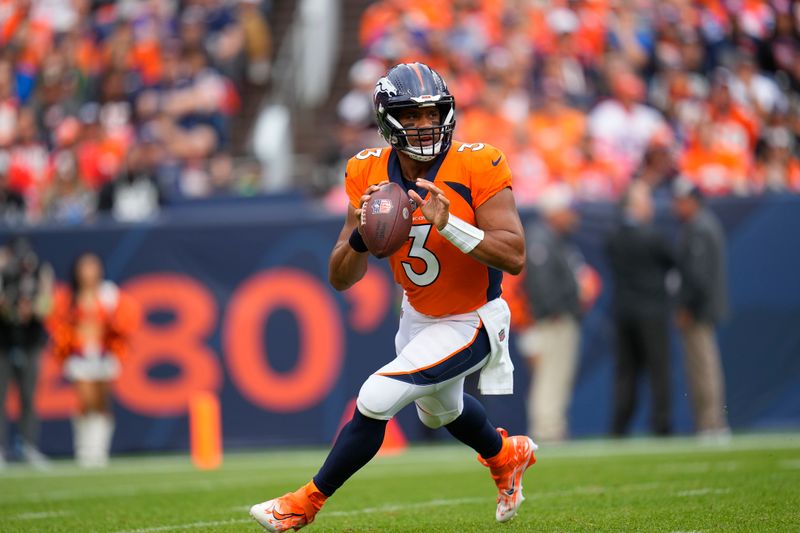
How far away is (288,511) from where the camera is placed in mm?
5266

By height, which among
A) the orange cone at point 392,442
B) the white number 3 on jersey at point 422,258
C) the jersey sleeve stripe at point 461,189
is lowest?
the orange cone at point 392,442

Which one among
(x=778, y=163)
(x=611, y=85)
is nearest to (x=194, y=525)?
(x=778, y=163)

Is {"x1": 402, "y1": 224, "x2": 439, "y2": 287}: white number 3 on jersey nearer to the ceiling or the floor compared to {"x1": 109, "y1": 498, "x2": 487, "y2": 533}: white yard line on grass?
nearer to the ceiling

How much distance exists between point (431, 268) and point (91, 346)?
21.9 feet

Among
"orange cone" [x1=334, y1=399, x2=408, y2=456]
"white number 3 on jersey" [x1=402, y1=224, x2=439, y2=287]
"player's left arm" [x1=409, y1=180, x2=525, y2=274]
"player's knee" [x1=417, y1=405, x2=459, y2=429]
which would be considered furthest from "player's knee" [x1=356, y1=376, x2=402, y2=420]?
"orange cone" [x1=334, y1=399, x2=408, y2=456]

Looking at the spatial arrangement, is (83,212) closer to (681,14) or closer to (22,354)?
(22,354)

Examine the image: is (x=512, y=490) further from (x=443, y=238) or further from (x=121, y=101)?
(x=121, y=101)

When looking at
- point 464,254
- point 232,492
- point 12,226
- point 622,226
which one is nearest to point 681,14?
point 622,226

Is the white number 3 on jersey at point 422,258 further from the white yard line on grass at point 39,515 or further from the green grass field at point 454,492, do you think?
the white yard line on grass at point 39,515

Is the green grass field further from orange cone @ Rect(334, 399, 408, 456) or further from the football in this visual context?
the football

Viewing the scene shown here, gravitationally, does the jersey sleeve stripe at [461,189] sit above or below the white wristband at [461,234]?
above

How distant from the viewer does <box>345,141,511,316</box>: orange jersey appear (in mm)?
5383

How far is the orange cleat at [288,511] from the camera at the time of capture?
207 inches

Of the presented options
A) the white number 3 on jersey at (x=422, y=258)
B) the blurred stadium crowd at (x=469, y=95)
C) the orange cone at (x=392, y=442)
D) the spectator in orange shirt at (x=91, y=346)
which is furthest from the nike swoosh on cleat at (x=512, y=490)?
the blurred stadium crowd at (x=469, y=95)
